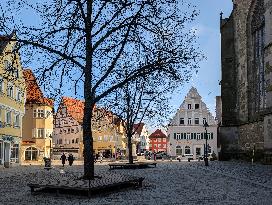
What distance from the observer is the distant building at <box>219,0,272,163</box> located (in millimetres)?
33438

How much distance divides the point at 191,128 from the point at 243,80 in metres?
48.4

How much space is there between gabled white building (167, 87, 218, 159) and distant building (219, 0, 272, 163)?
43053 mm

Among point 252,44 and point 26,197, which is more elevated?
point 252,44

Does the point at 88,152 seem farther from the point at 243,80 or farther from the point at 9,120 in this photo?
the point at 9,120

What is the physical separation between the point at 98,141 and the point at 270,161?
221 feet

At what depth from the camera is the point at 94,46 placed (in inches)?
693

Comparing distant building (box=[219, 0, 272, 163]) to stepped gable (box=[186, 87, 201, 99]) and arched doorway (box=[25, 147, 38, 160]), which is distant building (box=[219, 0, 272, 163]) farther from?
stepped gable (box=[186, 87, 201, 99])

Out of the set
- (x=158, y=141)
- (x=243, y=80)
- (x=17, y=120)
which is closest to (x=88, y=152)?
(x=243, y=80)

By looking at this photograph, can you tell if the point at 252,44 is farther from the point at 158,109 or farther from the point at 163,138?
the point at 163,138

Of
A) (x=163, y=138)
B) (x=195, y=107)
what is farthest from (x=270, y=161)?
(x=163, y=138)

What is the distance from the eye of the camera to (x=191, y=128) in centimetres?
8512

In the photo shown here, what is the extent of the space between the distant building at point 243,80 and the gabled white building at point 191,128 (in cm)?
4305

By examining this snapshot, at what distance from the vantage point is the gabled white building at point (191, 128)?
3324 inches

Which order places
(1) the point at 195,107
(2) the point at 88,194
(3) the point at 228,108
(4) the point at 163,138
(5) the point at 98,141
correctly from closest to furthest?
(2) the point at 88,194
(3) the point at 228,108
(1) the point at 195,107
(5) the point at 98,141
(4) the point at 163,138
